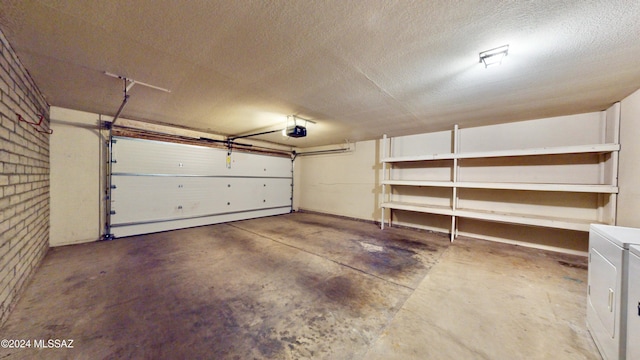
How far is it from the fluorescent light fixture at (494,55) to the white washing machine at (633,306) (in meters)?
1.62

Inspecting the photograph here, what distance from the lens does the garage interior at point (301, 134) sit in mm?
1490

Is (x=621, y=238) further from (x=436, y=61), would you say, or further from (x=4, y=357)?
(x=4, y=357)

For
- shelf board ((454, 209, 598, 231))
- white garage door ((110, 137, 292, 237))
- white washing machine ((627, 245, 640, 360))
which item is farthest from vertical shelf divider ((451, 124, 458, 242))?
white garage door ((110, 137, 292, 237))

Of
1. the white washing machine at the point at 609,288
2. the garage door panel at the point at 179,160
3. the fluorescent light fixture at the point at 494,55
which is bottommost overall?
the white washing machine at the point at 609,288

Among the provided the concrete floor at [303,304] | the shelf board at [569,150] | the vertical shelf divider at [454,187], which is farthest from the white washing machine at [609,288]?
the vertical shelf divider at [454,187]

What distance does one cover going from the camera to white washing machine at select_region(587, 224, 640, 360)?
1.20 m

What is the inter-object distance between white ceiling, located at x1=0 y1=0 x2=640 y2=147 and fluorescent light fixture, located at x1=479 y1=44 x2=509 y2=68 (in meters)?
0.06

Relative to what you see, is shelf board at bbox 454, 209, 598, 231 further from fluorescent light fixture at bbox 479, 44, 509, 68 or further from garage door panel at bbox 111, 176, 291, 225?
garage door panel at bbox 111, 176, 291, 225

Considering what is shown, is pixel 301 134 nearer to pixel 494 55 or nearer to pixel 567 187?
pixel 494 55

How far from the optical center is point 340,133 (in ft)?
16.9

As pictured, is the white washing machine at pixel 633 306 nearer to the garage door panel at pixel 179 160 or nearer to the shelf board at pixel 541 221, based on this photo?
the shelf board at pixel 541 221

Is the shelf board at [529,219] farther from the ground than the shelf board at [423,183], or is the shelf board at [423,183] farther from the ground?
the shelf board at [423,183]

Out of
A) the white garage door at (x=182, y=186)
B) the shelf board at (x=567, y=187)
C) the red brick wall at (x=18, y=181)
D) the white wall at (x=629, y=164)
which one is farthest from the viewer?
the white garage door at (x=182, y=186)

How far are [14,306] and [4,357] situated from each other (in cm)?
81
